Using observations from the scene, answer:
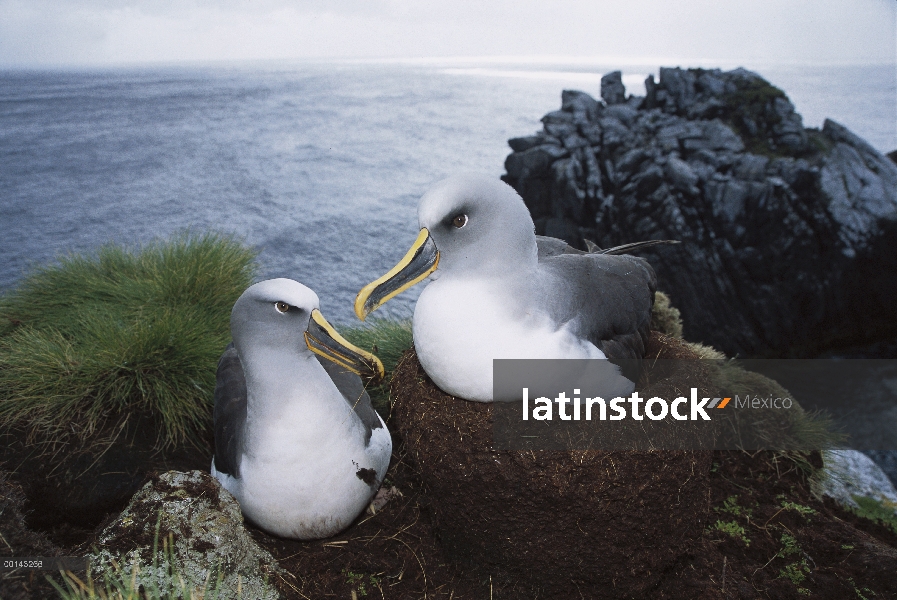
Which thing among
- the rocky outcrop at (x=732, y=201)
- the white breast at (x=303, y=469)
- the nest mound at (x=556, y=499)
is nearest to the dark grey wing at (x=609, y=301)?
the nest mound at (x=556, y=499)

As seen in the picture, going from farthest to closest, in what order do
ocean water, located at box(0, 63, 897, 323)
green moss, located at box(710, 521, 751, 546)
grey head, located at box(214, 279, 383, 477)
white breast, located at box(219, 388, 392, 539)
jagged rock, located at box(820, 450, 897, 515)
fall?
1. ocean water, located at box(0, 63, 897, 323)
2. jagged rock, located at box(820, 450, 897, 515)
3. green moss, located at box(710, 521, 751, 546)
4. white breast, located at box(219, 388, 392, 539)
5. grey head, located at box(214, 279, 383, 477)

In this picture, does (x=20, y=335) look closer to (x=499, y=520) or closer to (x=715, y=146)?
(x=499, y=520)

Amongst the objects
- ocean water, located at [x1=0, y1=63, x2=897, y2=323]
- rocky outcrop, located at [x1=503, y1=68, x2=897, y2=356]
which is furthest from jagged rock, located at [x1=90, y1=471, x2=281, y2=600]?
rocky outcrop, located at [x1=503, y1=68, x2=897, y2=356]

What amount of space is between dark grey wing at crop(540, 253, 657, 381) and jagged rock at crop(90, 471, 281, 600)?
1.69 meters

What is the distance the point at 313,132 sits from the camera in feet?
20.9

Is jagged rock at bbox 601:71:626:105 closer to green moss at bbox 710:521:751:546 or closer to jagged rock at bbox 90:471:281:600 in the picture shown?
green moss at bbox 710:521:751:546

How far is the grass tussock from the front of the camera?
3.79m

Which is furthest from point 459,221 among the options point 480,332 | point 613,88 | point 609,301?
point 613,88

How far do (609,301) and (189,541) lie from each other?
2032mm

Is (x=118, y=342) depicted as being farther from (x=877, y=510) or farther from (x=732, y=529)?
(x=877, y=510)

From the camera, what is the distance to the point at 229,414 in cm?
328

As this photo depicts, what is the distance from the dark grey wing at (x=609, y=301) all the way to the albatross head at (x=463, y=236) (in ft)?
1.03

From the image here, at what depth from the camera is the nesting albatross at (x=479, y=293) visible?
2443 mm

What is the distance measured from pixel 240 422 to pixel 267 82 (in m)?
4.02
